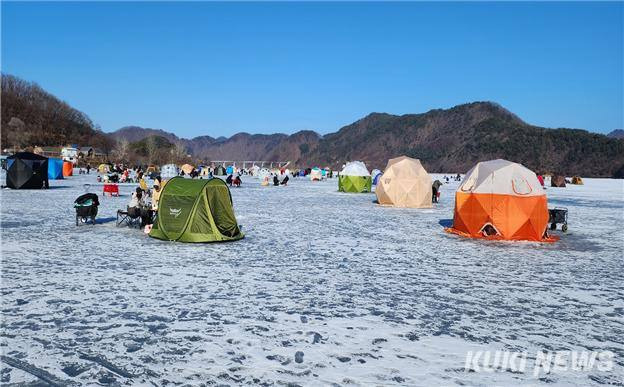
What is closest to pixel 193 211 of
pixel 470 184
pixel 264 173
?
pixel 470 184

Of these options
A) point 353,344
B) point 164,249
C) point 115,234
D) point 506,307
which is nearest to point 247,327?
point 353,344

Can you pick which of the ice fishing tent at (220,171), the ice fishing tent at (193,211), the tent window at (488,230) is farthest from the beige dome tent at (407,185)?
the ice fishing tent at (220,171)

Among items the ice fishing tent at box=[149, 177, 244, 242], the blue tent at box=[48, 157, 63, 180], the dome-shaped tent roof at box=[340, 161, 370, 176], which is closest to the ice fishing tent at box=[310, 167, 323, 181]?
the dome-shaped tent roof at box=[340, 161, 370, 176]

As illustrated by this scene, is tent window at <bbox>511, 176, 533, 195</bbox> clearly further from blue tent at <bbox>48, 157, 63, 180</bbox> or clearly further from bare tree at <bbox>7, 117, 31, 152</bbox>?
bare tree at <bbox>7, 117, 31, 152</bbox>

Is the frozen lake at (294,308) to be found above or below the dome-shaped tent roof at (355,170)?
below

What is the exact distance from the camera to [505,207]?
15.3m

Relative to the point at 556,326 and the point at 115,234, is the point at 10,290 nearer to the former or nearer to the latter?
the point at 115,234

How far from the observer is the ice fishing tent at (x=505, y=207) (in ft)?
49.8

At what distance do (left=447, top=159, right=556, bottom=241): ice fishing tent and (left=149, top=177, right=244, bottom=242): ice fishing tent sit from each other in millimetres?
8089

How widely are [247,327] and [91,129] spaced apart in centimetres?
17974

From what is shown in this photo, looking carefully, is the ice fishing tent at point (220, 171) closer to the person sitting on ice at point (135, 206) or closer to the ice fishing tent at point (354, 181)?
the ice fishing tent at point (354, 181)

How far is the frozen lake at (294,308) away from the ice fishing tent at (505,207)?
0.96 metres

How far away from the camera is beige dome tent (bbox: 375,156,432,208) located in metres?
26.5

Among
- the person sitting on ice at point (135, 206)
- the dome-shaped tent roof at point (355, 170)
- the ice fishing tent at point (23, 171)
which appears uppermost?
the dome-shaped tent roof at point (355, 170)
